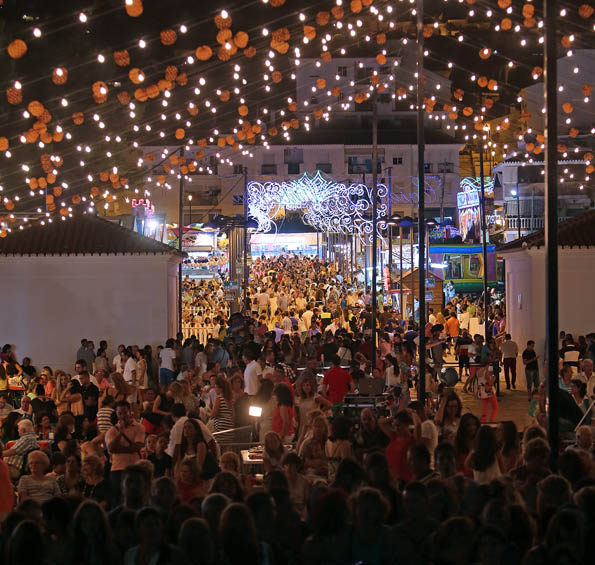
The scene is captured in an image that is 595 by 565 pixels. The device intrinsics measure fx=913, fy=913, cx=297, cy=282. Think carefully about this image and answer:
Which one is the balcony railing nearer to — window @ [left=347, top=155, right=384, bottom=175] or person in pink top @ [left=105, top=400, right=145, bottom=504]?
window @ [left=347, top=155, right=384, bottom=175]

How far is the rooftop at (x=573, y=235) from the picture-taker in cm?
2277

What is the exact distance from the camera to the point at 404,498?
677cm

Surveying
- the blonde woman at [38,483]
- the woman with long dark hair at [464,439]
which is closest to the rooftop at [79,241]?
the blonde woman at [38,483]

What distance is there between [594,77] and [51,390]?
37.3 m

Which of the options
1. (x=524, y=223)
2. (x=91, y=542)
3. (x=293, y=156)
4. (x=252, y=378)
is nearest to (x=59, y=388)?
(x=252, y=378)

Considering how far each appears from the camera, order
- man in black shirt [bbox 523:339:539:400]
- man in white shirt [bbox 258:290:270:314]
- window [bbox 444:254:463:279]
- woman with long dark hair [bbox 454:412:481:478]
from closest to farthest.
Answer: woman with long dark hair [bbox 454:412:481:478], man in black shirt [bbox 523:339:539:400], man in white shirt [bbox 258:290:270:314], window [bbox 444:254:463:279]

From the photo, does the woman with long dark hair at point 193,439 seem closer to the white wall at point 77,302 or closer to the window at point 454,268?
the white wall at point 77,302

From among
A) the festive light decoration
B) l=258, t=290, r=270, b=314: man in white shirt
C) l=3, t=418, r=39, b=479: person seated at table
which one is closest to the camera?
l=3, t=418, r=39, b=479: person seated at table

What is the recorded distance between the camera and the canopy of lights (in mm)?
17250

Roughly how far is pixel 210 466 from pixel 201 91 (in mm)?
47264

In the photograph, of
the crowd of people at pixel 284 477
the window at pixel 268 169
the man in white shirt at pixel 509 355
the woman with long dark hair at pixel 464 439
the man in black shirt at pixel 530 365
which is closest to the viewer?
the crowd of people at pixel 284 477

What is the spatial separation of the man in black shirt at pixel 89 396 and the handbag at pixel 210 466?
533cm

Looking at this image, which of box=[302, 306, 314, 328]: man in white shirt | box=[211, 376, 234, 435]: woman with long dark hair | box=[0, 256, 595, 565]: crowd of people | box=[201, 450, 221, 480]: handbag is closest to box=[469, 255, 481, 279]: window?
box=[302, 306, 314, 328]: man in white shirt

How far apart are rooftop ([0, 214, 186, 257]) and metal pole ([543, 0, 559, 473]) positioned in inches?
646
